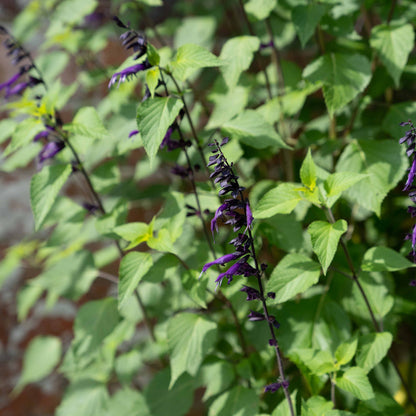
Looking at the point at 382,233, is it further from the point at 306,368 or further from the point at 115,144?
the point at 115,144

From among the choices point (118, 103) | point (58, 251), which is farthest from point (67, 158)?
point (58, 251)

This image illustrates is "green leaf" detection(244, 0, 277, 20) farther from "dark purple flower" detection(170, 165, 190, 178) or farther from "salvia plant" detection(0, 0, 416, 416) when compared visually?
"dark purple flower" detection(170, 165, 190, 178)

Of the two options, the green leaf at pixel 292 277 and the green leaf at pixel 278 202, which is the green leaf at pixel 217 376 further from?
the green leaf at pixel 278 202

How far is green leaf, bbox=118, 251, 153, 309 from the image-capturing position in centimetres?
94

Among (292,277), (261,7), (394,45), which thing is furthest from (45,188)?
(394,45)

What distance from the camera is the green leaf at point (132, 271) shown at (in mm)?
945

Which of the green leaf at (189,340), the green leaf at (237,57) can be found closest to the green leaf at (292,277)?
the green leaf at (189,340)

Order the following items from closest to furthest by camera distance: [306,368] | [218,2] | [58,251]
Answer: [306,368] → [58,251] → [218,2]

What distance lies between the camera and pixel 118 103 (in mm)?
1496

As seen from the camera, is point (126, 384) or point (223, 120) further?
point (126, 384)

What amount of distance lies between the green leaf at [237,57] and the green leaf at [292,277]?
0.44 metres

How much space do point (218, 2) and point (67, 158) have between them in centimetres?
108

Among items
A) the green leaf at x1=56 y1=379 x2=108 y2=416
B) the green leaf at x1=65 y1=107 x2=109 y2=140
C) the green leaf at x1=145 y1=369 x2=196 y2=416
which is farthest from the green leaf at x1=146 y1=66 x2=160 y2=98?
the green leaf at x1=56 y1=379 x2=108 y2=416

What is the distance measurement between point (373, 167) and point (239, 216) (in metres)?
0.52
